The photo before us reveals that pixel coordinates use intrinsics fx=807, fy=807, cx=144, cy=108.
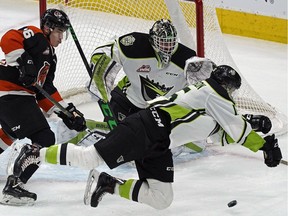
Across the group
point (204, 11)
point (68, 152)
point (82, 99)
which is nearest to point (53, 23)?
point (68, 152)

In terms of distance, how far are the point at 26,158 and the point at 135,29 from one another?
8.35ft

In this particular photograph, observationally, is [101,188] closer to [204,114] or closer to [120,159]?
[120,159]

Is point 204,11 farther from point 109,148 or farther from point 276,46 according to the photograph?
point 276,46

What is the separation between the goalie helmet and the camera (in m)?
4.21

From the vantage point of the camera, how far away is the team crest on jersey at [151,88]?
4.54 metres

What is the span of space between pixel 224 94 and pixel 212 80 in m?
0.10

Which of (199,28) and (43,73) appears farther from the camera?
(199,28)

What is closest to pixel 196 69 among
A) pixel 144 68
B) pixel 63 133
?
pixel 144 68

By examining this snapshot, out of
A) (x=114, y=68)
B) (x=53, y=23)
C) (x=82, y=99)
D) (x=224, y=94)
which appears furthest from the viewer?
(x=82, y=99)

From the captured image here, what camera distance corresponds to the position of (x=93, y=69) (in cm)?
447

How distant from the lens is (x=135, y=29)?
6.06m

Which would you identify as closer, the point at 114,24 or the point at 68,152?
the point at 68,152

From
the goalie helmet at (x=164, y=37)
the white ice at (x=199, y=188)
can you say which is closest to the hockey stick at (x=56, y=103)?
the white ice at (x=199, y=188)

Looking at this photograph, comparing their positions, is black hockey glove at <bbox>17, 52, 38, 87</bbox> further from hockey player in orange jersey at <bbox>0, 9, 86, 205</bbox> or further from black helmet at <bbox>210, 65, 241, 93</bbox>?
black helmet at <bbox>210, 65, 241, 93</bbox>
